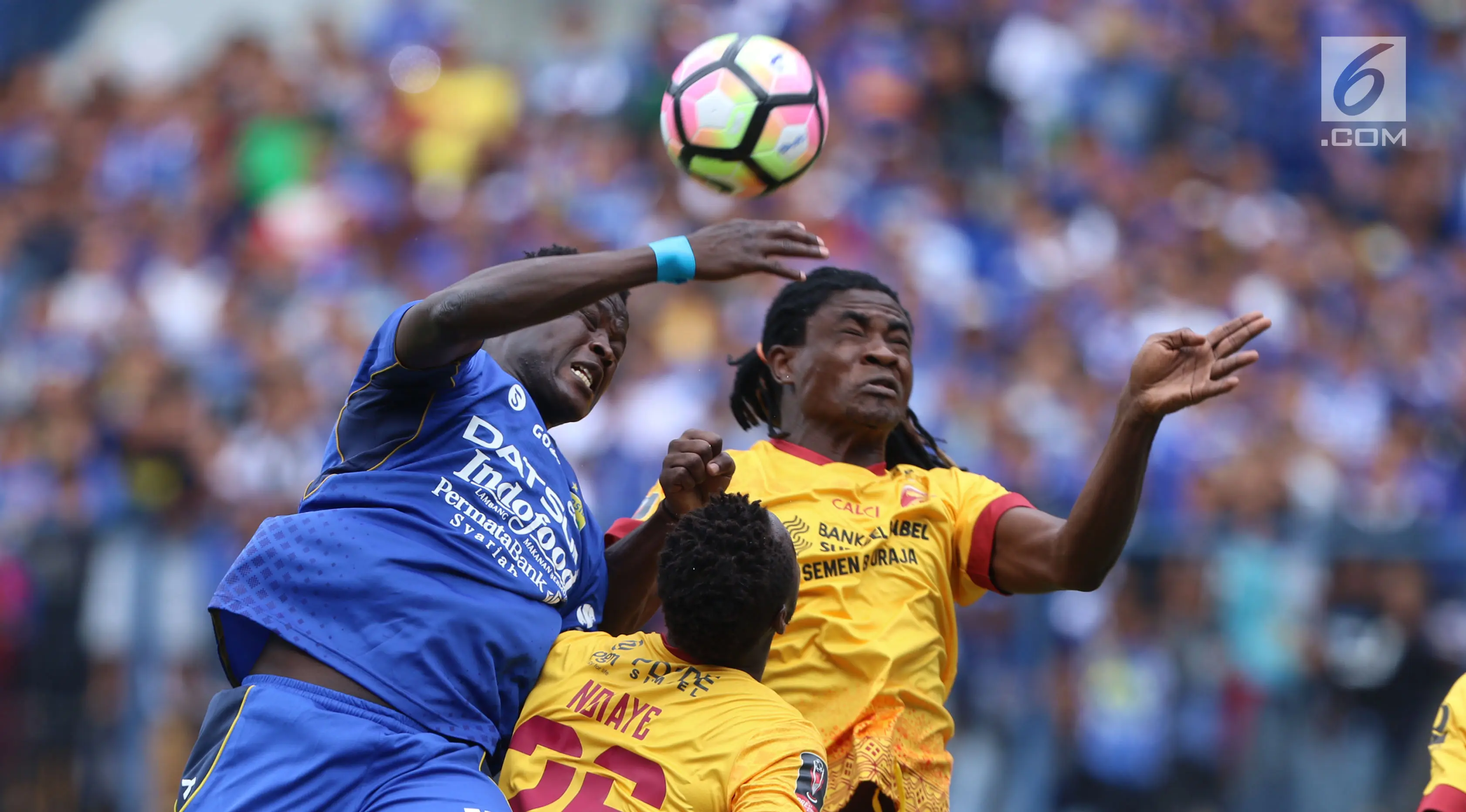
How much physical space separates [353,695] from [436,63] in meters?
11.1

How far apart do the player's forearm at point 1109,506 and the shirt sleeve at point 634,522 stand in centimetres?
131

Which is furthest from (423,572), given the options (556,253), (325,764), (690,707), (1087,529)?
(1087,529)

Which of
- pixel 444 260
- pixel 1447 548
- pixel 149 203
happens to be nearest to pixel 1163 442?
pixel 1447 548

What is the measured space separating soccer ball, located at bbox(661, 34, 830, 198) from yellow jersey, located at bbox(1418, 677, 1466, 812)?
8.94 ft

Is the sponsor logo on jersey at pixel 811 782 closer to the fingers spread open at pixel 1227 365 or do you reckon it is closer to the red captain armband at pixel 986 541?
the red captain armband at pixel 986 541

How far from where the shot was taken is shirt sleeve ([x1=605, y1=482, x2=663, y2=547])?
506 cm

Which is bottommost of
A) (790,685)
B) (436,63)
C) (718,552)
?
(790,685)

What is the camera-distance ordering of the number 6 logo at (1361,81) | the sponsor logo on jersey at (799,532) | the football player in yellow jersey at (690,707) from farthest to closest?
the number 6 logo at (1361,81)
the sponsor logo on jersey at (799,532)
the football player in yellow jersey at (690,707)

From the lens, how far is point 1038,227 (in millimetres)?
11547

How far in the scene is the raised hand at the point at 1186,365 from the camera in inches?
170

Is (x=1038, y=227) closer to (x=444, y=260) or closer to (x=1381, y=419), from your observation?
(x=1381, y=419)

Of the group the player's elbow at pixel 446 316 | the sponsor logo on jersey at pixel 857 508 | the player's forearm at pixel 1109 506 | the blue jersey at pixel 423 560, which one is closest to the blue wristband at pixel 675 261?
the player's elbow at pixel 446 316

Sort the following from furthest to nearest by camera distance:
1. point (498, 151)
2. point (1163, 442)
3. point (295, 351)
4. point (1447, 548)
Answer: point (498, 151) < point (295, 351) < point (1163, 442) < point (1447, 548)

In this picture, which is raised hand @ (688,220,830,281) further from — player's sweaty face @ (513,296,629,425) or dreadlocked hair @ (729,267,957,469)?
dreadlocked hair @ (729,267,957,469)
